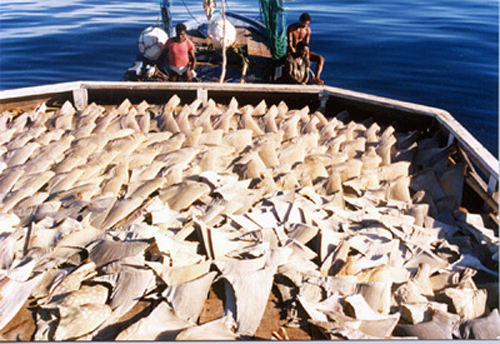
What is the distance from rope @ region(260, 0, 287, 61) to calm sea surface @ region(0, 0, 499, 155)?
10.8 ft

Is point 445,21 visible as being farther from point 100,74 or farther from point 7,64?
point 7,64

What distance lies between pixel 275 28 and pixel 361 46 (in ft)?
19.0

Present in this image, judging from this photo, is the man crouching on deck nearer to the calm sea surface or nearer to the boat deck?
the boat deck

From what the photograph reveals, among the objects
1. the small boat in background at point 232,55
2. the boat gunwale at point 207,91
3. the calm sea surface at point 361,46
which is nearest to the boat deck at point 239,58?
the small boat in background at point 232,55

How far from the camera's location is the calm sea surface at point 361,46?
9.03 meters

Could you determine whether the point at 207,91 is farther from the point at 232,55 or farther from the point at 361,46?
the point at 361,46

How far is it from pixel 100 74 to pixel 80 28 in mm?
3753

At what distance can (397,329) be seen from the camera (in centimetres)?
180

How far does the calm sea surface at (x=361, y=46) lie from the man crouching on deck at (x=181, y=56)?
4.34 metres

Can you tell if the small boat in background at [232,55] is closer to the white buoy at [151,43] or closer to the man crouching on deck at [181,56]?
the white buoy at [151,43]

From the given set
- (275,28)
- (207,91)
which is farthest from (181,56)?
(207,91)

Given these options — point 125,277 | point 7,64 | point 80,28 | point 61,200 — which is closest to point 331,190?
point 125,277

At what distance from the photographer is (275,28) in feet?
19.6

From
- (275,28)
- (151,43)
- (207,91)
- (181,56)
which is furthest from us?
(151,43)
